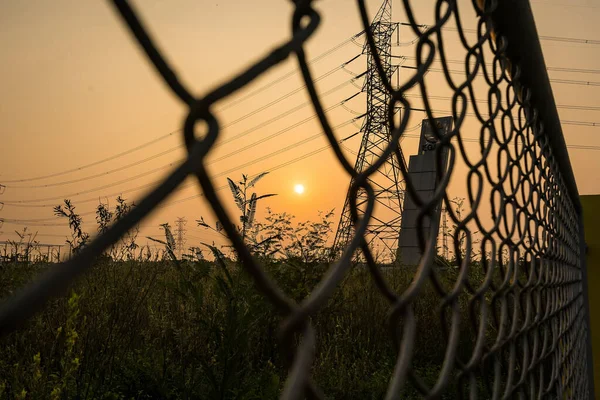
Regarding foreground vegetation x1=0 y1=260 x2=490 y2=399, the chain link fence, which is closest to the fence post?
the chain link fence

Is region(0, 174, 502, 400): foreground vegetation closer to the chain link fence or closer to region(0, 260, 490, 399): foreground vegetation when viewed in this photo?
region(0, 260, 490, 399): foreground vegetation

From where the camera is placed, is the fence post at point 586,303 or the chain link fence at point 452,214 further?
the fence post at point 586,303

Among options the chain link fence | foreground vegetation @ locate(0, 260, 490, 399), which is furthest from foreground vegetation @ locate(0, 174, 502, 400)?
the chain link fence

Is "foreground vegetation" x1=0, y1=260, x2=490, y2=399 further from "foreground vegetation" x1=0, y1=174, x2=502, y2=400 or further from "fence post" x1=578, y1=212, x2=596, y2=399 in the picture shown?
"fence post" x1=578, y1=212, x2=596, y2=399

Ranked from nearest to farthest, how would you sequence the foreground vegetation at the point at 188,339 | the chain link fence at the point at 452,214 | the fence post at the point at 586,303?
the chain link fence at the point at 452,214 < the foreground vegetation at the point at 188,339 < the fence post at the point at 586,303

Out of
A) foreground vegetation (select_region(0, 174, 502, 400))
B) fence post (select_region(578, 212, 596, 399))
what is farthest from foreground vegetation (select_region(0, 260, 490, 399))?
fence post (select_region(578, 212, 596, 399))

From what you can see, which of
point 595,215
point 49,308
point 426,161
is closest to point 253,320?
point 49,308

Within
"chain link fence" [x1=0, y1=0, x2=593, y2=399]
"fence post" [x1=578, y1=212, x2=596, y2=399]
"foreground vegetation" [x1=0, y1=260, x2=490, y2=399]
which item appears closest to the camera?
"chain link fence" [x1=0, y1=0, x2=593, y2=399]

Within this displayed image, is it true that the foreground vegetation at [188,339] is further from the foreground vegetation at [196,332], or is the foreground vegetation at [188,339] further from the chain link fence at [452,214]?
the chain link fence at [452,214]

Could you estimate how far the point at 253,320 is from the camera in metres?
2.05

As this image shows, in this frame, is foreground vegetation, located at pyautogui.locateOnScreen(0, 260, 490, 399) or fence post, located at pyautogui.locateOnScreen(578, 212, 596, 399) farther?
fence post, located at pyautogui.locateOnScreen(578, 212, 596, 399)

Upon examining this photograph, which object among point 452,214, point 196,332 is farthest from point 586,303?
point 452,214

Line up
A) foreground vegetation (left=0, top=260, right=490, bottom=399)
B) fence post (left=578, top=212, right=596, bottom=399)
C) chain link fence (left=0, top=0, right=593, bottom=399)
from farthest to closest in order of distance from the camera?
fence post (left=578, top=212, right=596, bottom=399) → foreground vegetation (left=0, top=260, right=490, bottom=399) → chain link fence (left=0, top=0, right=593, bottom=399)

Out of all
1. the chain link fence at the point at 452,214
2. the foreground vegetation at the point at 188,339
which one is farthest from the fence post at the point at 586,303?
the foreground vegetation at the point at 188,339
